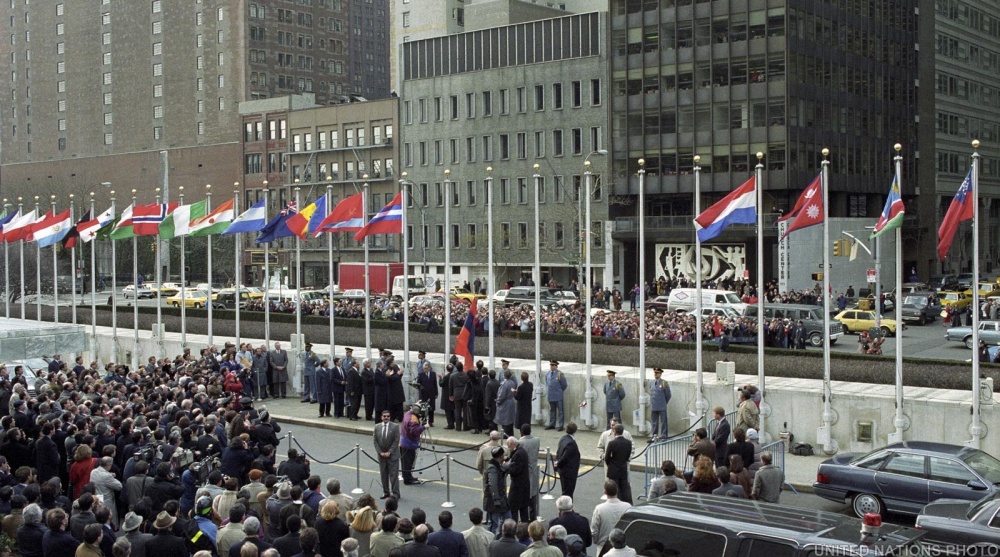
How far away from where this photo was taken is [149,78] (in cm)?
12350

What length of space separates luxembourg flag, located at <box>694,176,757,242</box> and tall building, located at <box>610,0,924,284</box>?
46.9m

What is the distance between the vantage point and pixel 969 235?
9419 cm

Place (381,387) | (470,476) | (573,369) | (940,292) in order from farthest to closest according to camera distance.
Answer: (940,292), (573,369), (381,387), (470,476)

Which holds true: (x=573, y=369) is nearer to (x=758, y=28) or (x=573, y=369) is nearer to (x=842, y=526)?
(x=842, y=526)

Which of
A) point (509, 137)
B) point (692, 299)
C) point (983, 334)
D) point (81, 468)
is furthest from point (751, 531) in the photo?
point (509, 137)

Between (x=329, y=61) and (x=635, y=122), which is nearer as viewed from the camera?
(x=635, y=122)

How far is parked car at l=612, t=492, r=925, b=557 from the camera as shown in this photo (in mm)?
→ 10312

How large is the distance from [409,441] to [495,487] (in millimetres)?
4379

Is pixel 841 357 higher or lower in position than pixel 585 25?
lower

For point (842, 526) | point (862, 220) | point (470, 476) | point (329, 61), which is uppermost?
point (329, 61)

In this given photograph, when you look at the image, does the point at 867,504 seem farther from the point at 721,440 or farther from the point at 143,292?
the point at 143,292

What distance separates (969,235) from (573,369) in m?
77.4

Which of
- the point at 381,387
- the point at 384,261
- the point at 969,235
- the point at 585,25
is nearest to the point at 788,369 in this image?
the point at 381,387

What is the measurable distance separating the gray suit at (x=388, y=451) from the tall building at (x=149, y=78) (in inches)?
3612
